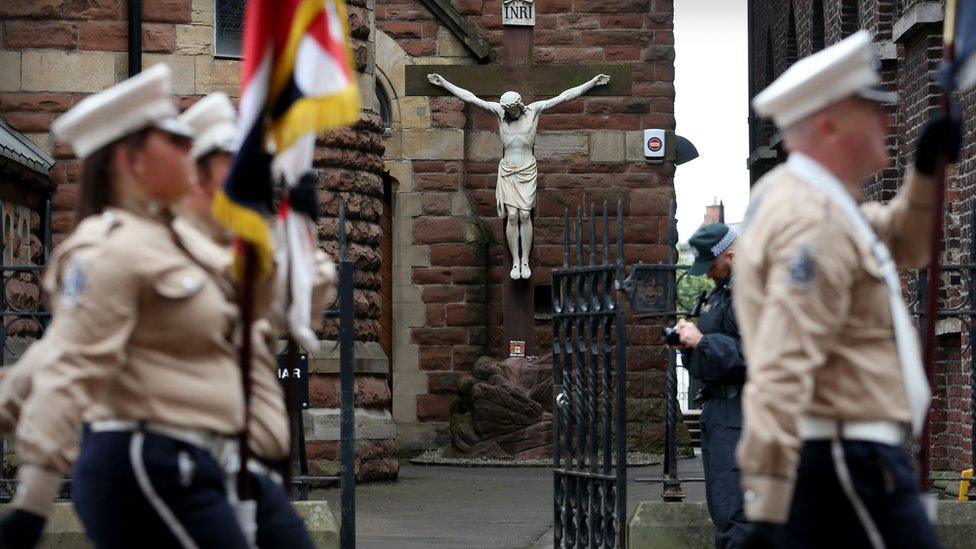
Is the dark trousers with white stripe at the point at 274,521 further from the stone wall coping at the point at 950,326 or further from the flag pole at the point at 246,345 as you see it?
the stone wall coping at the point at 950,326

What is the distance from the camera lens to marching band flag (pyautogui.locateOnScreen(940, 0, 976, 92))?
4.99m

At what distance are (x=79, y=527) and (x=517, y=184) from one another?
36.1ft

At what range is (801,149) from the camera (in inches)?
177

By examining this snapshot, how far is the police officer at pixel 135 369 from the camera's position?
171 inches

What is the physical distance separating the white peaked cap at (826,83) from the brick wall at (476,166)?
16.2 metres

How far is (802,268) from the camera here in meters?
4.24

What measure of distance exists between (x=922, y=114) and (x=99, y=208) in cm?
1206

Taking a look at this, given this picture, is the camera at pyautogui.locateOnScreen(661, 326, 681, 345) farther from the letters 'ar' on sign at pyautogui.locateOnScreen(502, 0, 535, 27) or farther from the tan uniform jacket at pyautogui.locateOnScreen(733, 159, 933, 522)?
the letters 'ar' on sign at pyautogui.locateOnScreen(502, 0, 535, 27)

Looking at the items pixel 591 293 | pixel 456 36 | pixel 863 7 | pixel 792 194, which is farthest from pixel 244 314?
pixel 456 36

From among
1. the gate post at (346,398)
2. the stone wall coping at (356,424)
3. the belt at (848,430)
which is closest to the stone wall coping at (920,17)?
the stone wall coping at (356,424)

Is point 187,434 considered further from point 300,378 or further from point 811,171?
point 300,378

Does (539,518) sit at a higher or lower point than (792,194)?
lower

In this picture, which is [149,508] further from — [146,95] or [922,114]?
[922,114]

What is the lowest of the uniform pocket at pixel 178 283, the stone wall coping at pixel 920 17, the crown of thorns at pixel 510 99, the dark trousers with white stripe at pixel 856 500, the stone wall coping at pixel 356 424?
the stone wall coping at pixel 356 424
